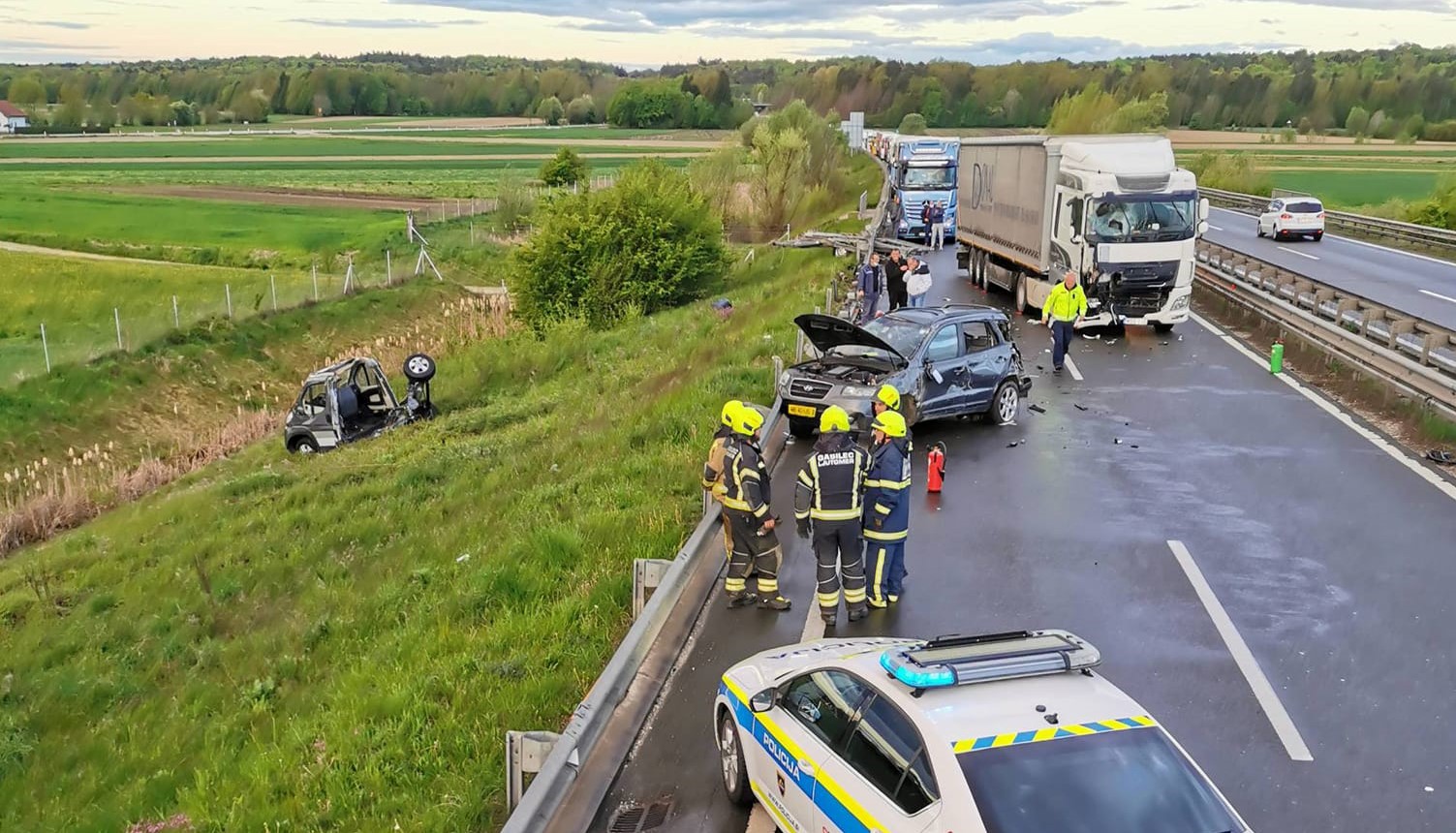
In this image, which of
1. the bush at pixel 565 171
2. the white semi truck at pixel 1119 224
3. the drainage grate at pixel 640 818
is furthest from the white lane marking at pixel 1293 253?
the bush at pixel 565 171

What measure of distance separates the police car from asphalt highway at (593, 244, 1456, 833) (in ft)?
3.24

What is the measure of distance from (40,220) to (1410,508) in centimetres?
6615

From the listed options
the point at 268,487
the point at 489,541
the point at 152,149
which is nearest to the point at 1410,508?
the point at 489,541

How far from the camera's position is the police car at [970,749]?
455 cm

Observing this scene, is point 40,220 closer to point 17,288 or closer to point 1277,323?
point 17,288

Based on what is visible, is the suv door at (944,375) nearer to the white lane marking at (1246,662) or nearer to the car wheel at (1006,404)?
A: the car wheel at (1006,404)

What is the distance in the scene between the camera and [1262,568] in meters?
10.5

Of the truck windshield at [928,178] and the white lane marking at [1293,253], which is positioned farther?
the truck windshield at [928,178]

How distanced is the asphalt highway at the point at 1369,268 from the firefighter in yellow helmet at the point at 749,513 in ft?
61.8

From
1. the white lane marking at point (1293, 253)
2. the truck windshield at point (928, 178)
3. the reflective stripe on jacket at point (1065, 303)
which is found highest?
the truck windshield at point (928, 178)

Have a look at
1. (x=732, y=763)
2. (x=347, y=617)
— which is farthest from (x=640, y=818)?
(x=347, y=617)

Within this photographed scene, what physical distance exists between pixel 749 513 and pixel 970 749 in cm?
460

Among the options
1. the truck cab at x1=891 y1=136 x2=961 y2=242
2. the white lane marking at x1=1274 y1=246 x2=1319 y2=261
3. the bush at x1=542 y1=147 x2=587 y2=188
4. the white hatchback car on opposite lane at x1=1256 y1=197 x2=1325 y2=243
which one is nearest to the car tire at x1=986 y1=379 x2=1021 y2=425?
the white lane marking at x1=1274 y1=246 x2=1319 y2=261

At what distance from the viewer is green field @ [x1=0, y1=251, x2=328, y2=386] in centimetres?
2978
